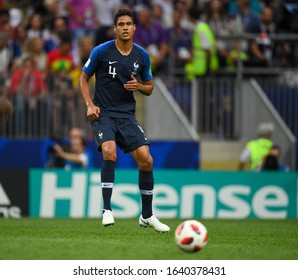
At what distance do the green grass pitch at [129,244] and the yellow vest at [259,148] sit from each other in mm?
7543

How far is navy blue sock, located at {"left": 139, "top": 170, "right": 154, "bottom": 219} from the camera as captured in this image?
12.7 meters

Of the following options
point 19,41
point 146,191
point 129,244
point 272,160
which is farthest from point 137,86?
point 19,41

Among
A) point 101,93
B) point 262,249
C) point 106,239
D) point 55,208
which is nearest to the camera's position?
point 262,249

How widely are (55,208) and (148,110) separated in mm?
3130

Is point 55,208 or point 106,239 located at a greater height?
point 106,239

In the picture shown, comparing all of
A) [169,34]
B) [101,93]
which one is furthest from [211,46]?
[101,93]

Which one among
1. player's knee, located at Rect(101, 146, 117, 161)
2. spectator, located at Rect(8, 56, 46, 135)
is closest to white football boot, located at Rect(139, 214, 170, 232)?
player's knee, located at Rect(101, 146, 117, 161)

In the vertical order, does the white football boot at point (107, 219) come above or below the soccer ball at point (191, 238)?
below

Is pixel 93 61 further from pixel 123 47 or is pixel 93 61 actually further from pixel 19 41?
pixel 19 41

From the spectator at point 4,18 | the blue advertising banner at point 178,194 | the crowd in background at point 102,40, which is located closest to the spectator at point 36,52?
the crowd in background at point 102,40

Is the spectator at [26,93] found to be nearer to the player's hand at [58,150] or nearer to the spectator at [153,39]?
the player's hand at [58,150]

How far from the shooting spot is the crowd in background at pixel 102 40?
20.7 m

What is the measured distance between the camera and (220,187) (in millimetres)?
20172

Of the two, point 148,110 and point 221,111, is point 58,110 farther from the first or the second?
point 221,111
